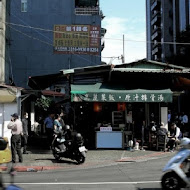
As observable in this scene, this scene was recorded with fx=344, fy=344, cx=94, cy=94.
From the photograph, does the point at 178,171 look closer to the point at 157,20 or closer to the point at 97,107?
the point at 97,107

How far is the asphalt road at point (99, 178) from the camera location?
8859 millimetres

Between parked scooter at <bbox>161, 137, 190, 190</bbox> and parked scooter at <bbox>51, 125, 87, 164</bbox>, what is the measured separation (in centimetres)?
554

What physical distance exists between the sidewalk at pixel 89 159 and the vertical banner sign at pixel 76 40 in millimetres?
19218

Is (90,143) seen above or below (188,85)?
below

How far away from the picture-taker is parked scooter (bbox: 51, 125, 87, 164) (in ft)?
42.8

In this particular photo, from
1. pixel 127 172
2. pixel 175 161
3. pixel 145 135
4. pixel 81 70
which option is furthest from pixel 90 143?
pixel 175 161

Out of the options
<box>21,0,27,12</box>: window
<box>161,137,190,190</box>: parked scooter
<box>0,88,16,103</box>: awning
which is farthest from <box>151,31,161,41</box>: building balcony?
<box>161,137,190,190</box>: parked scooter

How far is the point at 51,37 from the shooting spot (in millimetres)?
35188

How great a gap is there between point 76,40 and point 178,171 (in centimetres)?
2818

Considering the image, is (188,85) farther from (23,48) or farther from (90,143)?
(23,48)

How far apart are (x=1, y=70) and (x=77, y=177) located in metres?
13.5

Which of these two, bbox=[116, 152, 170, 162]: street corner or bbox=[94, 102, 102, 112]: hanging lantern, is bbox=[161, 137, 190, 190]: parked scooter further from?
bbox=[94, 102, 102, 112]: hanging lantern

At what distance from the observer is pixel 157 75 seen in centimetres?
1789

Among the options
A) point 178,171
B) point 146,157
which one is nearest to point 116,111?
point 146,157
